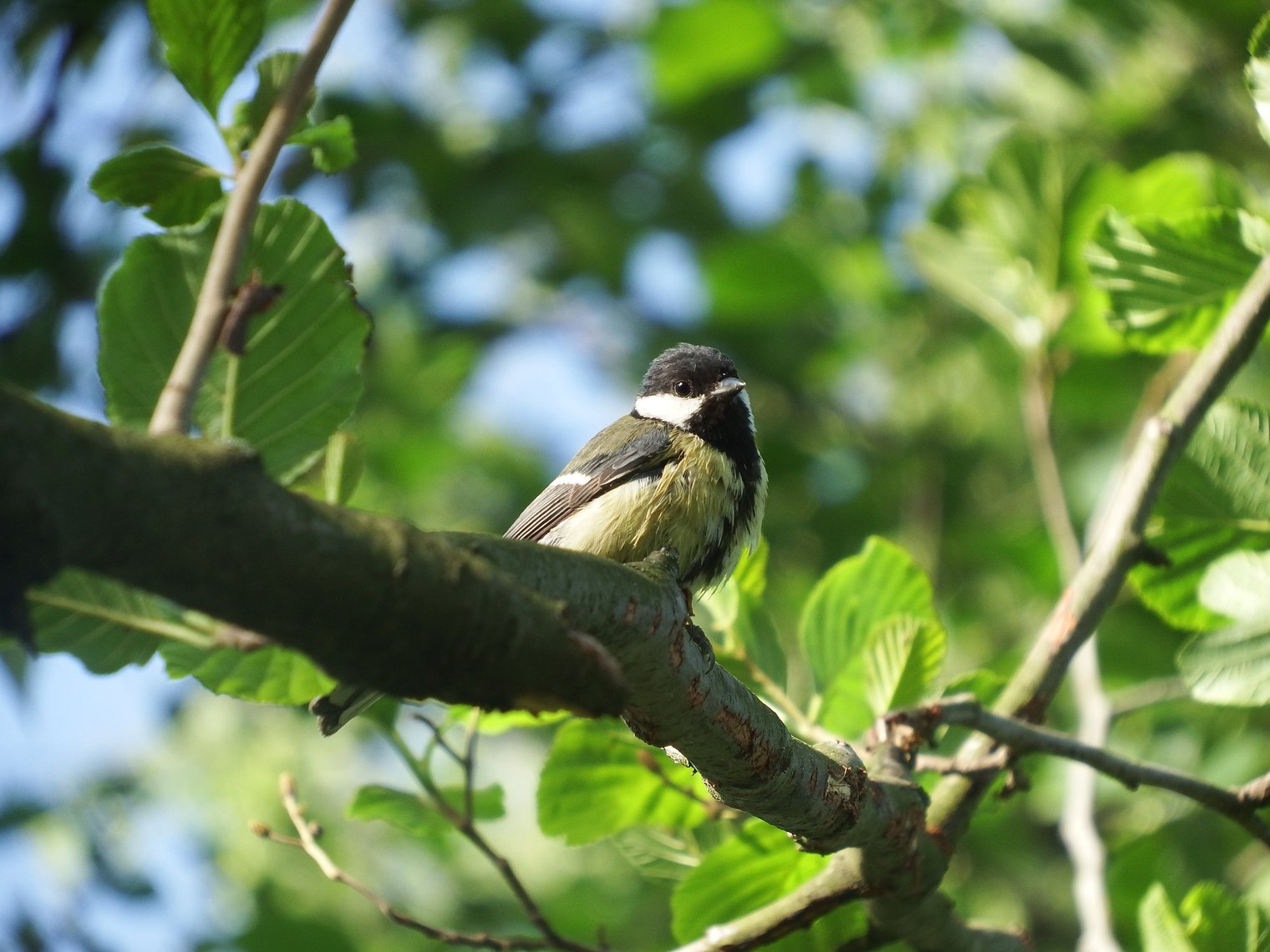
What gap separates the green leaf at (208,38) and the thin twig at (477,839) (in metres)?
1.19

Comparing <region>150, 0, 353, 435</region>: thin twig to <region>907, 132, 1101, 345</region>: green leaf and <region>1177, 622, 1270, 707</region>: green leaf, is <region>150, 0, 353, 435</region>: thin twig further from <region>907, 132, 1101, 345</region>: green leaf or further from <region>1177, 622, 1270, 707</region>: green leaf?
<region>907, 132, 1101, 345</region>: green leaf

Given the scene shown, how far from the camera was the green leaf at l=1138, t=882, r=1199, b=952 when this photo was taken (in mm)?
2094

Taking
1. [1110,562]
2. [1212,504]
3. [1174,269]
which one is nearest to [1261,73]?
[1174,269]

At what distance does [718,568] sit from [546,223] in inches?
135

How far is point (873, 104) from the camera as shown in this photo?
523 cm

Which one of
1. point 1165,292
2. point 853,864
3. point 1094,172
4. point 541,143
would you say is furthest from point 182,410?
point 541,143

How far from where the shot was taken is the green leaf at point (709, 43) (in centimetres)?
473

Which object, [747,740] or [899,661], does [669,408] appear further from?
[747,740]

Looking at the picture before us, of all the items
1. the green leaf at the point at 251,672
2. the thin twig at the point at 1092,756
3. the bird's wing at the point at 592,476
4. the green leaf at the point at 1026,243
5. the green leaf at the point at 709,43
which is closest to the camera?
the green leaf at the point at 251,672

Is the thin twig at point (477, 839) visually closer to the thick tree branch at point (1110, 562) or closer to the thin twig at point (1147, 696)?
the thick tree branch at point (1110, 562)

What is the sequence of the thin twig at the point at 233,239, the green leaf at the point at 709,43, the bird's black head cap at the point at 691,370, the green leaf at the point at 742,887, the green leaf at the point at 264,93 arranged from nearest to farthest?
the thin twig at the point at 233,239
the green leaf at the point at 264,93
the green leaf at the point at 742,887
the bird's black head cap at the point at 691,370
the green leaf at the point at 709,43

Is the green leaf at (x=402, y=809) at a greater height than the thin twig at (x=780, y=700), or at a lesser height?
lesser

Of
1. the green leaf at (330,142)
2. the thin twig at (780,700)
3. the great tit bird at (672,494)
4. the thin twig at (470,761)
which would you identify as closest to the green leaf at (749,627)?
the thin twig at (780,700)

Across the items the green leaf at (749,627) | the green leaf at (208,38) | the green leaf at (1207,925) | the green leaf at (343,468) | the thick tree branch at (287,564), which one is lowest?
the green leaf at (1207,925)
